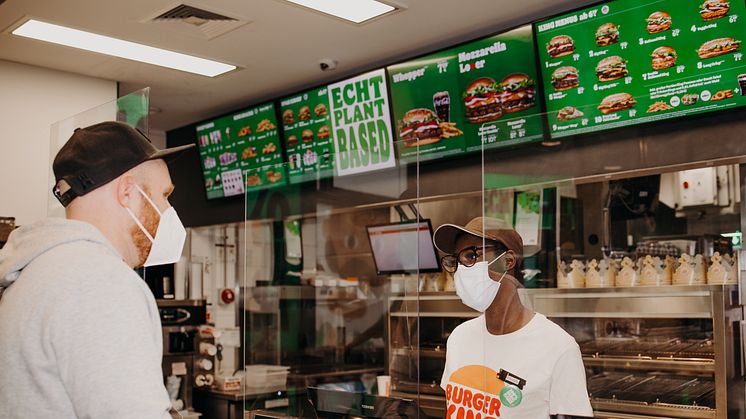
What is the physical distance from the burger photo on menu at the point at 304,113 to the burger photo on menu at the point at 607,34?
80.9 inches

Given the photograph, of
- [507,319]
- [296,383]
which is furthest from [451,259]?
[296,383]

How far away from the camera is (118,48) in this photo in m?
4.43

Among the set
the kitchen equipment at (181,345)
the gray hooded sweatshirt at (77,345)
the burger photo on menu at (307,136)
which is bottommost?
the kitchen equipment at (181,345)

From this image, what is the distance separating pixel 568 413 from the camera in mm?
2375

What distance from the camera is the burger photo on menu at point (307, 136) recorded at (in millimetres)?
5082

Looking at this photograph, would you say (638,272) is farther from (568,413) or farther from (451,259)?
(451,259)

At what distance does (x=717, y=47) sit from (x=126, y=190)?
271 cm

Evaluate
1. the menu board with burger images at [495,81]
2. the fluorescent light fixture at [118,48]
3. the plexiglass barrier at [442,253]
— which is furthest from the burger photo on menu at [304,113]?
the menu board with burger images at [495,81]

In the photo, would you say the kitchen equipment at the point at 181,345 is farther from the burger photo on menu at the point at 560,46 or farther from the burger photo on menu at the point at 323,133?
the burger photo on menu at the point at 560,46

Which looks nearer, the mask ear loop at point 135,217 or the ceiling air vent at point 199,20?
the mask ear loop at point 135,217

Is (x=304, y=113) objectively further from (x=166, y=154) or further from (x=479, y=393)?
(x=166, y=154)

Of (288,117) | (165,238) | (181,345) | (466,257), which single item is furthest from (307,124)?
(165,238)

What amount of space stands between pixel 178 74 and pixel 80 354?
154 inches

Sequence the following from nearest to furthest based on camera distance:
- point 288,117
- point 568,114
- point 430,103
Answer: point 568,114 → point 430,103 → point 288,117
